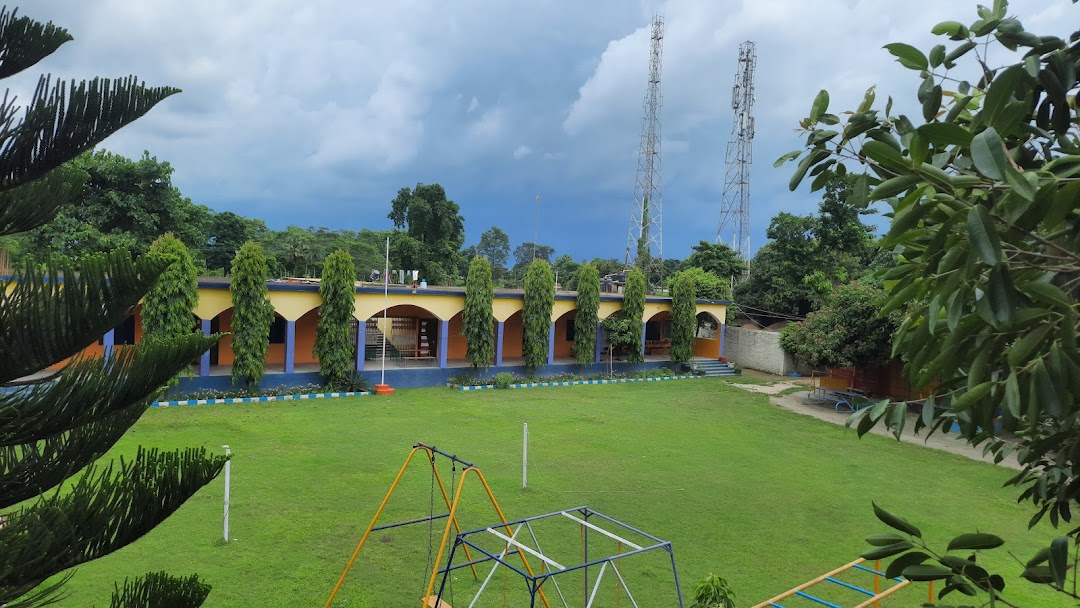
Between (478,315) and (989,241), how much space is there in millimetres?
16205

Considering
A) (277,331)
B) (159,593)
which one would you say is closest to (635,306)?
(277,331)

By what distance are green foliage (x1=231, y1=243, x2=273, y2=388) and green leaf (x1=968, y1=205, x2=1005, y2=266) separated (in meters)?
14.4

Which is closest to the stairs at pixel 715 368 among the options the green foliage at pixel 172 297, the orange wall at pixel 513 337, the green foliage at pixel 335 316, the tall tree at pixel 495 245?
the orange wall at pixel 513 337

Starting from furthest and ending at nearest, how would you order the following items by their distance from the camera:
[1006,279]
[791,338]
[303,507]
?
[791,338] < [303,507] < [1006,279]

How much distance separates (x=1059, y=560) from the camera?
1.53m

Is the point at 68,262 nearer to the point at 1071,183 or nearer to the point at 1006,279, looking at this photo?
the point at 1006,279

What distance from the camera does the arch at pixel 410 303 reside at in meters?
16.0

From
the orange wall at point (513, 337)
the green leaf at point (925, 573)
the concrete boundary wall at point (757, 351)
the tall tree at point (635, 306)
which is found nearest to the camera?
the green leaf at point (925, 573)

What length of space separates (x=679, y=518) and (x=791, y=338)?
374 inches

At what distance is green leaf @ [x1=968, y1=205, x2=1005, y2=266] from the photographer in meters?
1.17

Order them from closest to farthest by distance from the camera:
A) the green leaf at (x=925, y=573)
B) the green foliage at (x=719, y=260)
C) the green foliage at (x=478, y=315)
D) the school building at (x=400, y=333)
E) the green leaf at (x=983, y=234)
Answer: the green leaf at (x=983, y=234) → the green leaf at (x=925, y=573) → the school building at (x=400, y=333) → the green foliage at (x=478, y=315) → the green foliage at (x=719, y=260)

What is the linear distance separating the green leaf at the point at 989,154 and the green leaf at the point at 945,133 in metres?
0.08

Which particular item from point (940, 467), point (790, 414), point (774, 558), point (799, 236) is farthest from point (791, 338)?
point (774, 558)

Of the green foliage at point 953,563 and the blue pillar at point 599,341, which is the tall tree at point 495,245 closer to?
the blue pillar at point 599,341
